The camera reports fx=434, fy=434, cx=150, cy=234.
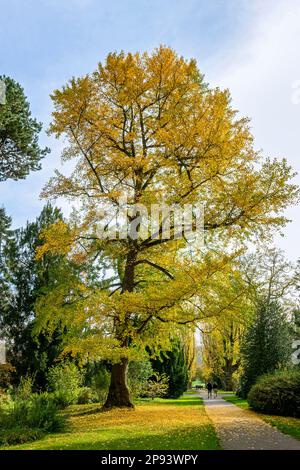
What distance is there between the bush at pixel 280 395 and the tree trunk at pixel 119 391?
16.9 ft

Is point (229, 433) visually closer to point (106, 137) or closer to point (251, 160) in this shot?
point (251, 160)

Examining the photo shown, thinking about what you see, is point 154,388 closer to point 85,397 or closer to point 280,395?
point 85,397

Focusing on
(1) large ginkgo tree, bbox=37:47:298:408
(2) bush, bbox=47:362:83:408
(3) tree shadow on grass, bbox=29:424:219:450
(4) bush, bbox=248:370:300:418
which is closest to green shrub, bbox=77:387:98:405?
(2) bush, bbox=47:362:83:408

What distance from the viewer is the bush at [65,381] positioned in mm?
19892

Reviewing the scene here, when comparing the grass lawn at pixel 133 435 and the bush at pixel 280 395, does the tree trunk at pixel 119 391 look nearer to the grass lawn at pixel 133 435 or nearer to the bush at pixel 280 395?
the grass lawn at pixel 133 435

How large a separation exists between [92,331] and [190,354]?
33996mm

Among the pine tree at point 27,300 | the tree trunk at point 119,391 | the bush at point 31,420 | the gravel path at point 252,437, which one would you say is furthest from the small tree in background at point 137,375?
the bush at point 31,420

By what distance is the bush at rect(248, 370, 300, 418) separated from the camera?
15.9 meters

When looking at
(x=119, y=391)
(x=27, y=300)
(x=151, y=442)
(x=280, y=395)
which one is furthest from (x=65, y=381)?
(x=151, y=442)

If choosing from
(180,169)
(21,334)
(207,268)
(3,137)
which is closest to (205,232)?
(180,169)

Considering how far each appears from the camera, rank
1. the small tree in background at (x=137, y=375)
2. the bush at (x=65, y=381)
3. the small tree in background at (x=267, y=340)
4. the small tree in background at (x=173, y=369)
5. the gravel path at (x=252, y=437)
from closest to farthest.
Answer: the gravel path at (x=252, y=437)
the bush at (x=65, y=381)
the small tree in background at (x=267, y=340)
the small tree in background at (x=137, y=375)
the small tree in background at (x=173, y=369)

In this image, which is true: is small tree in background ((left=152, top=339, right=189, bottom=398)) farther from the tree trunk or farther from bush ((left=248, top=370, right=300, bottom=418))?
bush ((left=248, top=370, right=300, bottom=418))

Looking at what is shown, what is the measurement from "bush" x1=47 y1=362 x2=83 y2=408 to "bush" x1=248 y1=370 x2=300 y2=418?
27.3 feet

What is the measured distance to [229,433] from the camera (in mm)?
10555
